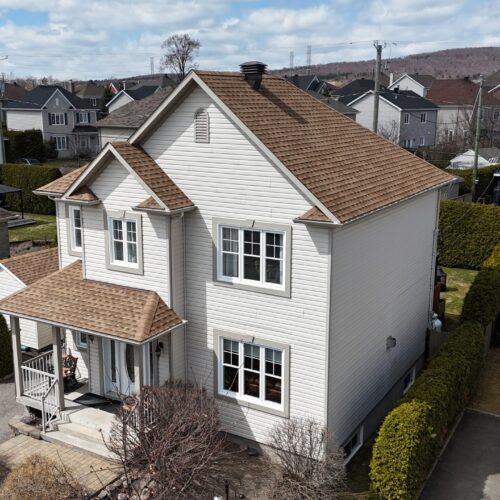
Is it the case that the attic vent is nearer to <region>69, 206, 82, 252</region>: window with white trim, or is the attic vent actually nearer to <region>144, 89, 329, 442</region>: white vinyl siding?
<region>144, 89, 329, 442</region>: white vinyl siding

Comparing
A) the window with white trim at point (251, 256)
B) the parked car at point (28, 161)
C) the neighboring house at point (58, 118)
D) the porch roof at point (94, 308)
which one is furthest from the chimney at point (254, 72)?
the neighboring house at point (58, 118)

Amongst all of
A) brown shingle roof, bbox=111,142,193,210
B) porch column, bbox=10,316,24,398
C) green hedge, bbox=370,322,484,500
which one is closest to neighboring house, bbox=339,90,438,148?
green hedge, bbox=370,322,484,500

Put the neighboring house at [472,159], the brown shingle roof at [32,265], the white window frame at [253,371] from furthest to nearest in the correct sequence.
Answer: the neighboring house at [472,159], the brown shingle roof at [32,265], the white window frame at [253,371]

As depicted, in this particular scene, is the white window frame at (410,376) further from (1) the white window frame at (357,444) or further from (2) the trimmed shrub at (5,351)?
(2) the trimmed shrub at (5,351)

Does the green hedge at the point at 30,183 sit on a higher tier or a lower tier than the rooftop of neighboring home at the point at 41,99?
lower

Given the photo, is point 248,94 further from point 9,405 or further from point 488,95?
point 488,95

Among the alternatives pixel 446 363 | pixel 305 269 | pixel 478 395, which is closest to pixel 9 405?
pixel 305 269
